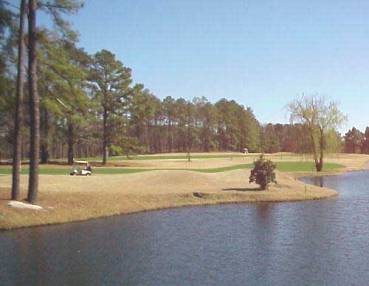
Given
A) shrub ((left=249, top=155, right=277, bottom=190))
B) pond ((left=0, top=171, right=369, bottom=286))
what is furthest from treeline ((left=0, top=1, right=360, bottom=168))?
shrub ((left=249, top=155, right=277, bottom=190))

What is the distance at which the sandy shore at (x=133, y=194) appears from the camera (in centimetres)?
2982

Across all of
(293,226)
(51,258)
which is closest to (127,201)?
(293,226)

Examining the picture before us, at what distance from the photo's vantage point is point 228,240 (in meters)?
24.7

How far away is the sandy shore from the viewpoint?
29816 millimetres

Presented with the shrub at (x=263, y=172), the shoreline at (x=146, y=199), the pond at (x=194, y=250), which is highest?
the shrub at (x=263, y=172)

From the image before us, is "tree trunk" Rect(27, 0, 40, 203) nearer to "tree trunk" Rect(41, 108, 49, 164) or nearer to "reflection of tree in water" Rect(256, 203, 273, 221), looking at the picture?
"reflection of tree in water" Rect(256, 203, 273, 221)

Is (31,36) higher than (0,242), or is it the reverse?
(31,36)

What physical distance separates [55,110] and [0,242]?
30.6 ft

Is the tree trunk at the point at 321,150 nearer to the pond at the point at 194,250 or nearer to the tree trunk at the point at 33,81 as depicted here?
the pond at the point at 194,250

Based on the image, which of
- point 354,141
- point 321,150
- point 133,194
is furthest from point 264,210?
point 354,141

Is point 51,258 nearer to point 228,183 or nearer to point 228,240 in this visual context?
point 228,240

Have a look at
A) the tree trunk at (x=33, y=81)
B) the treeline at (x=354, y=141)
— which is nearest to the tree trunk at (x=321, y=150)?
the tree trunk at (x=33, y=81)

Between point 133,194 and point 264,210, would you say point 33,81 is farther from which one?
point 264,210

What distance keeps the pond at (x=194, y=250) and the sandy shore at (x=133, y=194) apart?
60.4 inches
